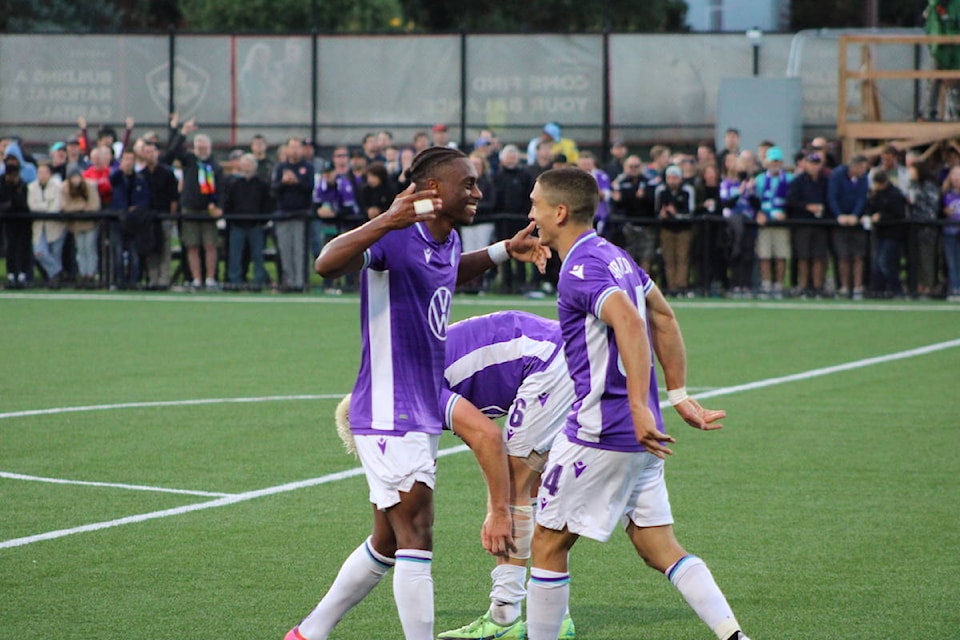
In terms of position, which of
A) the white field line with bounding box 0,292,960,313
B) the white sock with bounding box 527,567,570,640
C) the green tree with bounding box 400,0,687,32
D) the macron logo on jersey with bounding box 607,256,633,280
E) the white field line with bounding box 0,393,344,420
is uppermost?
the green tree with bounding box 400,0,687,32

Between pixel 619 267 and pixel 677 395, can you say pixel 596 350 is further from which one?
pixel 677 395

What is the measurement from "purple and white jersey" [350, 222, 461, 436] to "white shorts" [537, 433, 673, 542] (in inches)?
19.6

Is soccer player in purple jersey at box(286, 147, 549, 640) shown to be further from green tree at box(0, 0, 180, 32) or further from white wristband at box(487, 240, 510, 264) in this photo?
green tree at box(0, 0, 180, 32)

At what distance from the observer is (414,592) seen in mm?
5727

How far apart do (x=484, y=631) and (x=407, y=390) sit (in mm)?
1383

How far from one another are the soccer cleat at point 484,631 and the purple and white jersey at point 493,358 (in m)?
0.98

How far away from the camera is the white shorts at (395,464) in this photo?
18.9 feet

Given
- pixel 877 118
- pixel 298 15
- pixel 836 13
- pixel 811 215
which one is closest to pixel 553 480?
pixel 811 215

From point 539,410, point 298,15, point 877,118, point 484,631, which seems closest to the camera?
point 484,631

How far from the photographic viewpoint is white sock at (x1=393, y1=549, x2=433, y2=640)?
573cm

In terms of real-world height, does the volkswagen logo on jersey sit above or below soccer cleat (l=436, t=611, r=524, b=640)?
above

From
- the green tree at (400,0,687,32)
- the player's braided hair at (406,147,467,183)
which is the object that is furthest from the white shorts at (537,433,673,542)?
the green tree at (400,0,687,32)

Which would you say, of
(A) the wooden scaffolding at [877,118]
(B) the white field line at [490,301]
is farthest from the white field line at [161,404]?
(A) the wooden scaffolding at [877,118]

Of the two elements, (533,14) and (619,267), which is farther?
(533,14)
